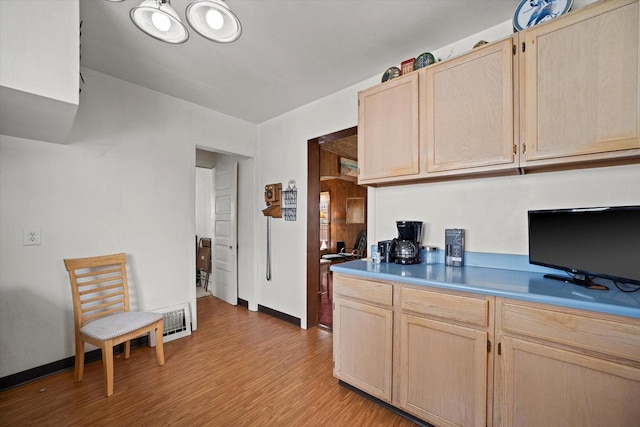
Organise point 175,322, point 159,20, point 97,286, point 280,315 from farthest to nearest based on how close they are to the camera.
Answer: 1. point 280,315
2. point 175,322
3. point 97,286
4. point 159,20

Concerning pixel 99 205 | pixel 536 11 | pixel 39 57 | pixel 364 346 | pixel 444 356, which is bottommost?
pixel 364 346

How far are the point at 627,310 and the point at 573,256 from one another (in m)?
0.44

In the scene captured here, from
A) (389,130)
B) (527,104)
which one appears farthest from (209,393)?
(527,104)

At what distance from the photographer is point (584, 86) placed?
1355 mm

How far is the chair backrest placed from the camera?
85.4 inches

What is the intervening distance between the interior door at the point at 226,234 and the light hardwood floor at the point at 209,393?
1.36m

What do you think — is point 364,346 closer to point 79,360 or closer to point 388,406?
point 388,406

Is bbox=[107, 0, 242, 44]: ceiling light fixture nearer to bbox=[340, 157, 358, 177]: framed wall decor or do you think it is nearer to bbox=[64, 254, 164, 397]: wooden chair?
bbox=[64, 254, 164, 397]: wooden chair

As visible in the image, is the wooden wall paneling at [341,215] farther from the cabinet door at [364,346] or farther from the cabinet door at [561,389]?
the cabinet door at [561,389]

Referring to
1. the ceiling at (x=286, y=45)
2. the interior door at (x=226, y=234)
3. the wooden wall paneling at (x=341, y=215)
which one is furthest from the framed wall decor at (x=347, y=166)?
the ceiling at (x=286, y=45)

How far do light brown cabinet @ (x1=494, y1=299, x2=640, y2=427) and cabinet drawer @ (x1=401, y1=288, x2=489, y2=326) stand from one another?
0.08 meters

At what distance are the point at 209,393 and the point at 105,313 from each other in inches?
47.3

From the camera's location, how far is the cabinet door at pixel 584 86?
126 centimetres

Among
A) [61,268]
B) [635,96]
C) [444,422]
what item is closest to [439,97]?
[635,96]
